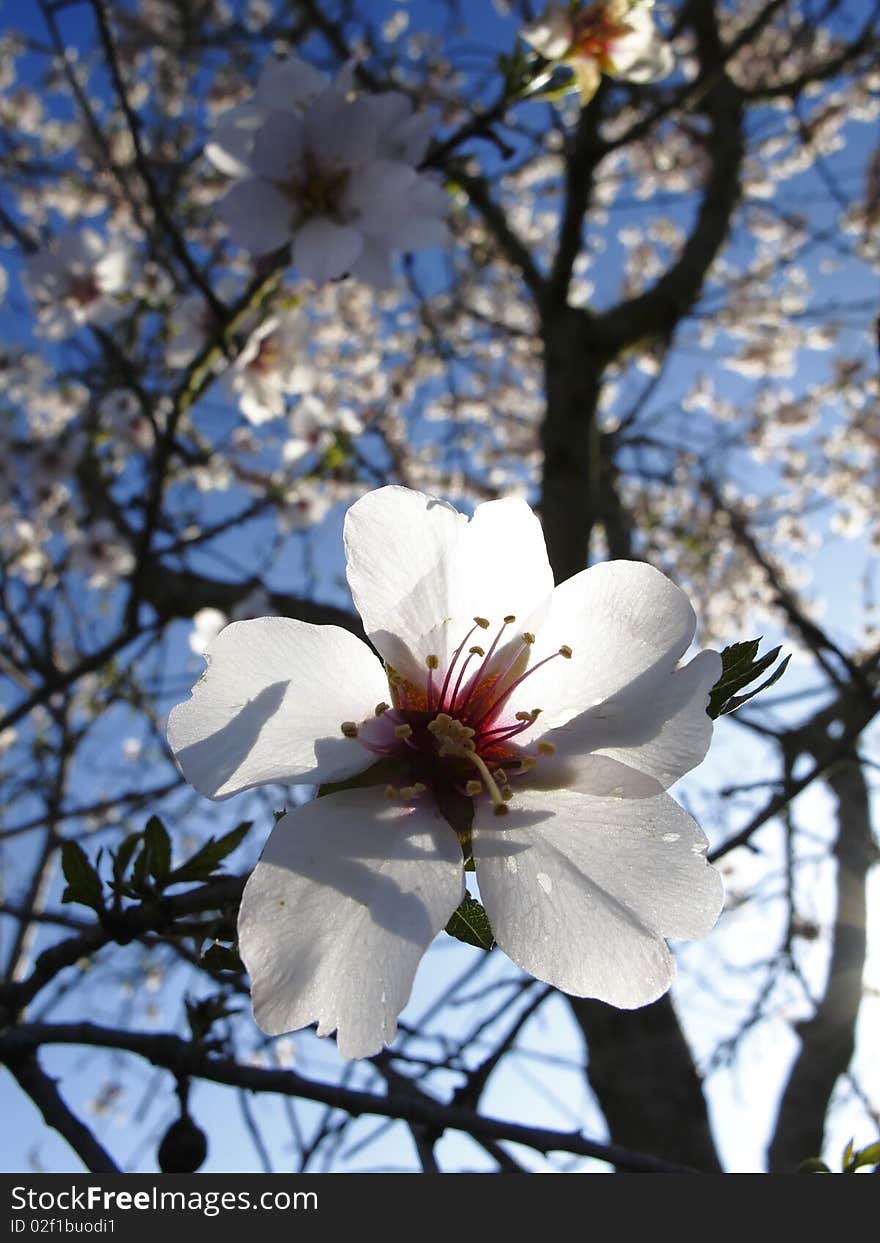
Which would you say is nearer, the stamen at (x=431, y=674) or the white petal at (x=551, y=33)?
the stamen at (x=431, y=674)

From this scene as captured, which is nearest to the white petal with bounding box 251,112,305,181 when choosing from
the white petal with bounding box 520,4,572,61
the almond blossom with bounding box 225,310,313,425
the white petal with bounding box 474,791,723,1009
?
the white petal with bounding box 520,4,572,61

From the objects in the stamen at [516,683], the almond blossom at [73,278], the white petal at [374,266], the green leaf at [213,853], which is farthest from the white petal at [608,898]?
the almond blossom at [73,278]

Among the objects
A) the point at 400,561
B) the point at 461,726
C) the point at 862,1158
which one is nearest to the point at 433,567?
the point at 400,561

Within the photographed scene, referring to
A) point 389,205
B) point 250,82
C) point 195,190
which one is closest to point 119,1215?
point 389,205

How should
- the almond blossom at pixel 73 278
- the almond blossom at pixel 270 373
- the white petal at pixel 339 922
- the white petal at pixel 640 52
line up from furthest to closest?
1. the almond blossom at pixel 73 278
2. the almond blossom at pixel 270 373
3. the white petal at pixel 640 52
4. the white petal at pixel 339 922

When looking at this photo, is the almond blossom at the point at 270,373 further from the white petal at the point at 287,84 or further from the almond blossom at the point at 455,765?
the almond blossom at the point at 455,765

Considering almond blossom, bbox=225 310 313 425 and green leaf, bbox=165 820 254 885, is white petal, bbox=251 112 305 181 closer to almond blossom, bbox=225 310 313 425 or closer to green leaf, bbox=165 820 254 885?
almond blossom, bbox=225 310 313 425

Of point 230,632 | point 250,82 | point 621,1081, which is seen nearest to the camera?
point 230,632

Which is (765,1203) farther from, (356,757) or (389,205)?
(389,205)
